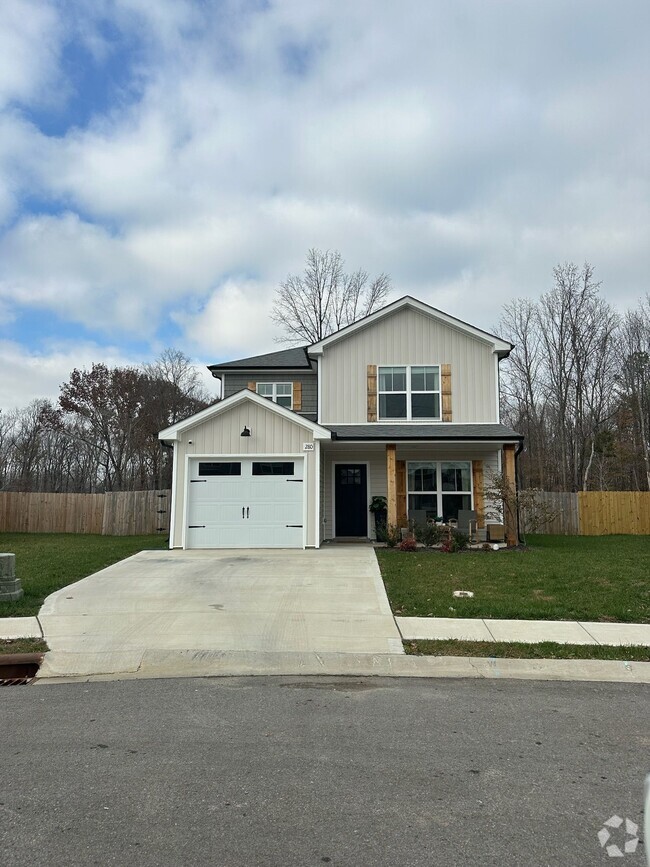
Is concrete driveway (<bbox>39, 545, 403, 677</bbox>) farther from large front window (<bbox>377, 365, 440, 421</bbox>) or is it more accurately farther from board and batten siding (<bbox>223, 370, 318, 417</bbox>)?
board and batten siding (<bbox>223, 370, 318, 417</bbox>)

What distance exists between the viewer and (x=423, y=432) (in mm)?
17359

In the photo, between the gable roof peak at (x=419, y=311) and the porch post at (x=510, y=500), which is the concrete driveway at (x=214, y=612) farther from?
the gable roof peak at (x=419, y=311)

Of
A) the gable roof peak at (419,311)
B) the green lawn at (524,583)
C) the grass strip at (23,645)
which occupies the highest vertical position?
the gable roof peak at (419,311)

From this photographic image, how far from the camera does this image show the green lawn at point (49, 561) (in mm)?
9547

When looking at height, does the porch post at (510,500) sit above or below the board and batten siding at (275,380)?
below

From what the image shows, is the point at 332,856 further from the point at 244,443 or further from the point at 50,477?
the point at 50,477

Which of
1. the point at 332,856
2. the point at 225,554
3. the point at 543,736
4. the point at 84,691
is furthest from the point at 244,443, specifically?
the point at 332,856

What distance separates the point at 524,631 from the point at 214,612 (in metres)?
4.28

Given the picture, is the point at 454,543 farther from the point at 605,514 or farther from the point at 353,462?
the point at 605,514

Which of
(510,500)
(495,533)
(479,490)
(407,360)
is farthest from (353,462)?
(510,500)

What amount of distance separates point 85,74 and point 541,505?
15.0 meters

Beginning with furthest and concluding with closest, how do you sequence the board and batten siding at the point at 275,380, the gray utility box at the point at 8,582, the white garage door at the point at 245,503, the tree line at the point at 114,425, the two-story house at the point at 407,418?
the tree line at the point at 114,425
the board and batten siding at the point at 275,380
the two-story house at the point at 407,418
the white garage door at the point at 245,503
the gray utility box at the point at 8,582

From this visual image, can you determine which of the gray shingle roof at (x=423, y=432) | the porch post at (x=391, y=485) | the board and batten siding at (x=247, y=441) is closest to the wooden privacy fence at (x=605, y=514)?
the gray shingle roof at (x=423, y=432)
